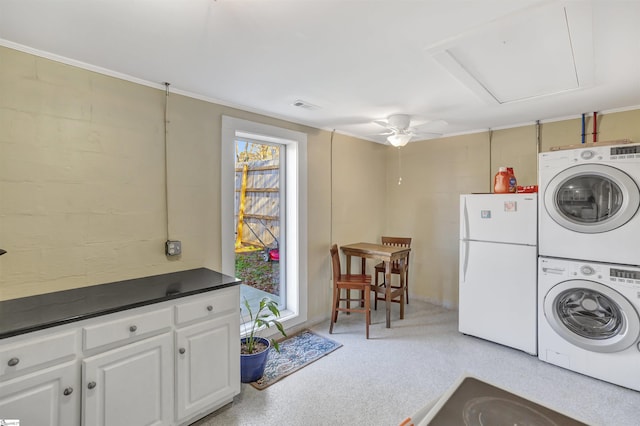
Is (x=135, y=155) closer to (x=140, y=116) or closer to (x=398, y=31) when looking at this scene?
(x=140, y=116)

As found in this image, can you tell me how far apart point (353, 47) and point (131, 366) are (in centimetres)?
219

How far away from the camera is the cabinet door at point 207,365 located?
186cm

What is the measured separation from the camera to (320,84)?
7.57 feet

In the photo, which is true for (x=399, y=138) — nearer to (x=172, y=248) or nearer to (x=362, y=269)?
(x=362, y=269)

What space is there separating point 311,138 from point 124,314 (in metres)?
2.57

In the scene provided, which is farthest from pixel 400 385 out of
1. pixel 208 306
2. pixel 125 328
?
pixel 125 328

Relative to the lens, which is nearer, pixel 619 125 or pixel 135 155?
pixel 135 155

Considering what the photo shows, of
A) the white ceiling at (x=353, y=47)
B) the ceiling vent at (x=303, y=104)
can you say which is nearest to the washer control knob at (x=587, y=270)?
the white ceiling at (x=353, y=47)

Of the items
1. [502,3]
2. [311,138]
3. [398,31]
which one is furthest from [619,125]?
[311,138]

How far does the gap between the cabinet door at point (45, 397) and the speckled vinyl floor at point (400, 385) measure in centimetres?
80

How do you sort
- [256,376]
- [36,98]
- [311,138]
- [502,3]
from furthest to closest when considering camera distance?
[311,138], [256,376], [36,98], [502,3]

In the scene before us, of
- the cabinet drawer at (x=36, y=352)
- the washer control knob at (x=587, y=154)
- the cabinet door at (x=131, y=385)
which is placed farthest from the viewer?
the washer control knob at (x=587, y=154)

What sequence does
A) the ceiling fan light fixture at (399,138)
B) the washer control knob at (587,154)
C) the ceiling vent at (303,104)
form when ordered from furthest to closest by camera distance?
the ceiling fan light fixture at (399,138)
the ceiling vent at (303,104)
the washer control knob at (587,154)

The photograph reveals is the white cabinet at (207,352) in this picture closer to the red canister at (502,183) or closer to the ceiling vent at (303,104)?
the ceiling vent at (303,104)
